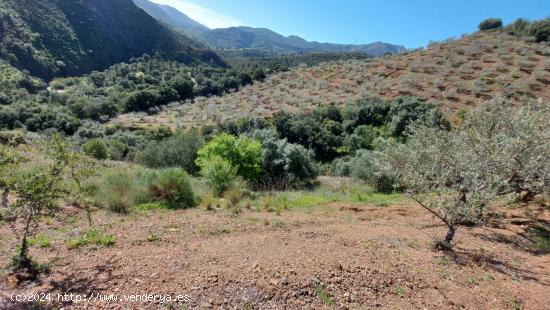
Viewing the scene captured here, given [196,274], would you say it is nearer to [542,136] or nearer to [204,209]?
[204,209]

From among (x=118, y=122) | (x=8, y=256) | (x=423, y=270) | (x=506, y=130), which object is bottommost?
(x=118, y=122)

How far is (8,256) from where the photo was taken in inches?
204

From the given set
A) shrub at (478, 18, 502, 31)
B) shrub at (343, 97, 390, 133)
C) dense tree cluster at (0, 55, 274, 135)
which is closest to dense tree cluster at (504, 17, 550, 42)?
shrub at (478, 18, 502, 31)

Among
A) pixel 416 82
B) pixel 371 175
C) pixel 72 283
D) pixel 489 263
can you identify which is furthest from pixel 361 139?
pixel 72 283

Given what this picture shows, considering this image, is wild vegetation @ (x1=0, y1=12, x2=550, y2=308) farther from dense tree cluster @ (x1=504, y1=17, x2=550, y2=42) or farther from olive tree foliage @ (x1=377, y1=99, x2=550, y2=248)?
dense tree cluster @ (x1=504, y1=17, x2=550, y2=42)

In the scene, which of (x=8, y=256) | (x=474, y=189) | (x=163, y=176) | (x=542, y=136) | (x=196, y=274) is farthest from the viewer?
(x=163, y=176)

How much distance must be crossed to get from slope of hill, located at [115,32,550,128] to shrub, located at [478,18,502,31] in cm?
445

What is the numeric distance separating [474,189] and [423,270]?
192 centimetres

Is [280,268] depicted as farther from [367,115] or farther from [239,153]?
[367,115]

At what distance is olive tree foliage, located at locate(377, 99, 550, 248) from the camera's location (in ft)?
20.4

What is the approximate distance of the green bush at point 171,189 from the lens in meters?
9.41

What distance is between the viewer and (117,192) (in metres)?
8.70

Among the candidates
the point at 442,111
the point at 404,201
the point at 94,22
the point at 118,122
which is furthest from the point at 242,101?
the point at 94,22

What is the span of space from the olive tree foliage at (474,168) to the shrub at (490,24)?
49.0m
